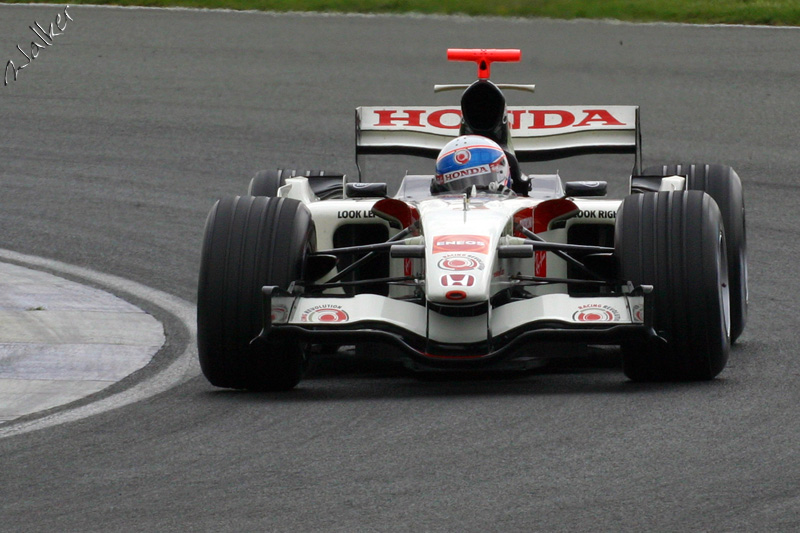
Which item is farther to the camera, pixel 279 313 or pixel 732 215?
pixel 732 215

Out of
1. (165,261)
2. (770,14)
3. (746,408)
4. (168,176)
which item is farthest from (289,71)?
(746,408)

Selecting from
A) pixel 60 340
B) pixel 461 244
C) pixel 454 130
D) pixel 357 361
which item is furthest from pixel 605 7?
pixel 461 244

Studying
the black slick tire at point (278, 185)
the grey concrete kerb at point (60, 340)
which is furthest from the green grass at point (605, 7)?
the grey concrete kerb at point (60, 340)

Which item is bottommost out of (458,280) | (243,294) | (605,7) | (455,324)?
(455,324)

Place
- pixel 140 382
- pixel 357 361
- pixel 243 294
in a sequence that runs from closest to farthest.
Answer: pixel 243 294 < pixel 140 382 < pixel 357 361

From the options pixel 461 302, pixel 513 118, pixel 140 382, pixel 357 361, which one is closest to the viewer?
pixel 461 302

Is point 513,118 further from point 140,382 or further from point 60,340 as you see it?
point 140,382

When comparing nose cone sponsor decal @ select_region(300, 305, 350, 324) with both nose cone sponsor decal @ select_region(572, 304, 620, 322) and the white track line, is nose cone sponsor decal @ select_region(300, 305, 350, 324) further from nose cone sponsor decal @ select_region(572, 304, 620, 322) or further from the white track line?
nose cone sponsor decal @ select_region(572, 304, 620, 322)

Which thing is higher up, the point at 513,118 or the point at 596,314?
the point at 513,118

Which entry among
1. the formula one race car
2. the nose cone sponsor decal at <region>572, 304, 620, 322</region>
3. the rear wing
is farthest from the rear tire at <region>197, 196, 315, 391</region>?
the rear wing

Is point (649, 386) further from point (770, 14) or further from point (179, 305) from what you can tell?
point (770, 14)

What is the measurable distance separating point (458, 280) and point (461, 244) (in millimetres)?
334

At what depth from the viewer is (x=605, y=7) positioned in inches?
761

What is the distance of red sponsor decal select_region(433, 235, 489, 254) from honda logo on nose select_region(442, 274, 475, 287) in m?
0.22
